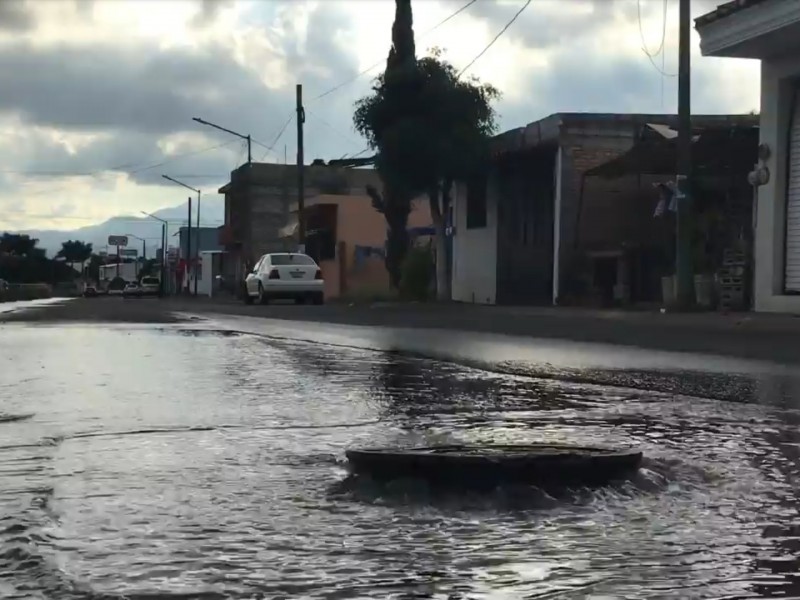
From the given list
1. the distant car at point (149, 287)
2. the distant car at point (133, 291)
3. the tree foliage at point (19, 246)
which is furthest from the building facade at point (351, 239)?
the tree foliage at point (19, 246)

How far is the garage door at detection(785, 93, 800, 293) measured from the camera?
18.1 m

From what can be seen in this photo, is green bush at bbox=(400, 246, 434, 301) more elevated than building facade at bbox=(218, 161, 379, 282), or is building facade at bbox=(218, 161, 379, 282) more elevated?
building facade at bbox=(218, 161, 379, 282)

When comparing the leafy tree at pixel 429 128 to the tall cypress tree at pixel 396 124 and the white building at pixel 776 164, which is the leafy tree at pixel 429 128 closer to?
the tall cypress tree at pixel 396 124

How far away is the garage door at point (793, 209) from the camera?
1806 cm

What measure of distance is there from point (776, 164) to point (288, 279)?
15.0m

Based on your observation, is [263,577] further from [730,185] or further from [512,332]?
[730,185]

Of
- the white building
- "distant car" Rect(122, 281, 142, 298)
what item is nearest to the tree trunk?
the white building

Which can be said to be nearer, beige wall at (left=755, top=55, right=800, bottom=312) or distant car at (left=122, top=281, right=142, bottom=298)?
beige wall at (left=755, top=55, right=800, bottom=312)

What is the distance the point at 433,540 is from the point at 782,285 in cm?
1608

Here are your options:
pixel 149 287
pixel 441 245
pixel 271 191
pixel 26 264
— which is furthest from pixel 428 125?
pixel 26 264

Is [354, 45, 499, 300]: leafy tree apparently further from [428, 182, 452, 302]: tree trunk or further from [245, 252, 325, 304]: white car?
[245, 252, 325, 304]: white car

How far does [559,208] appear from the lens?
88.1 feet

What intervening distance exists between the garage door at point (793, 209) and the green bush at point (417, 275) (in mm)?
12562

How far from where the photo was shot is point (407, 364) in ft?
31.7
